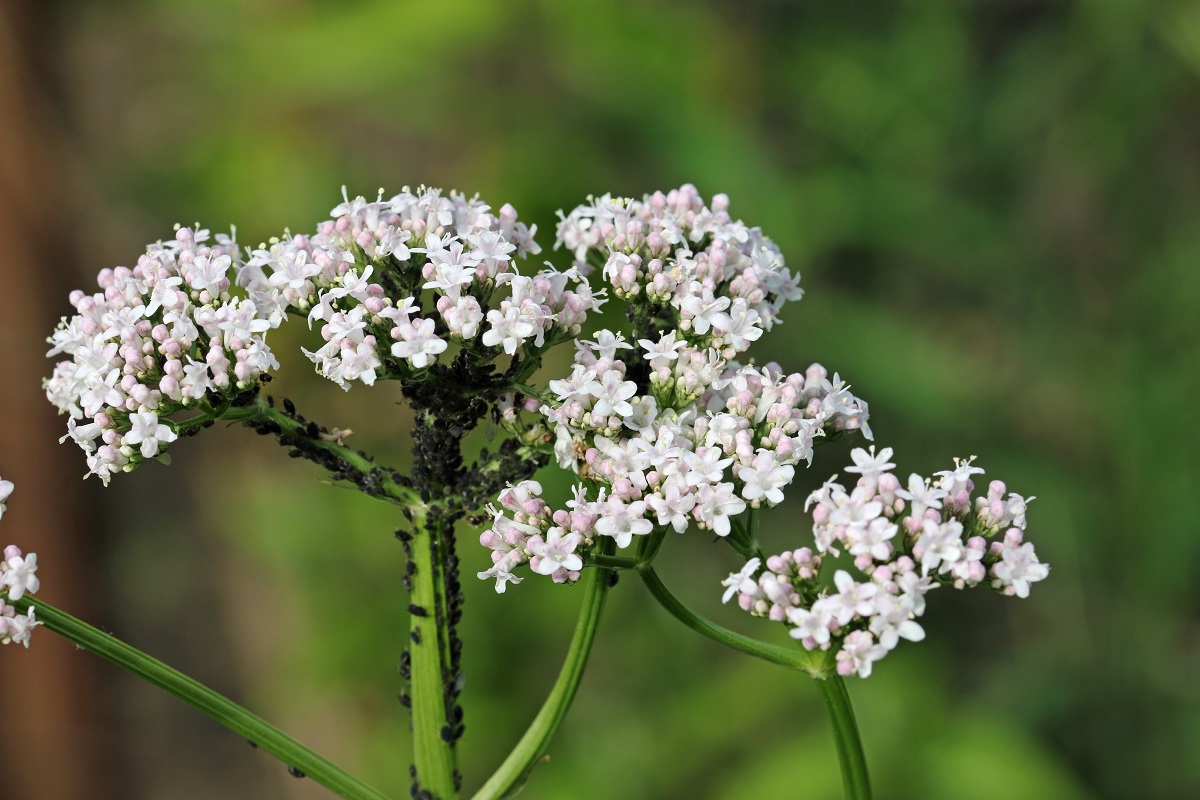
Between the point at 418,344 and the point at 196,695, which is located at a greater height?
the point at 418,344

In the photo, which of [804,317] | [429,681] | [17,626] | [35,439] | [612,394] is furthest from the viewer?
[35,439]

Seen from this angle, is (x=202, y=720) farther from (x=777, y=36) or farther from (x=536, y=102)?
(x=777, y=36)

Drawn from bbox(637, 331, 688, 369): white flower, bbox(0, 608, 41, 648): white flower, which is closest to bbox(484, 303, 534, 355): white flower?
bbox(637, 331, 688, 369): white flower

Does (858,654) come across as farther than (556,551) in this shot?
No

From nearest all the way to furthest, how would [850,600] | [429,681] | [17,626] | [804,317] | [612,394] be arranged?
[17,626] < [850,600] < [612,394] < [429,681] < [804,317]

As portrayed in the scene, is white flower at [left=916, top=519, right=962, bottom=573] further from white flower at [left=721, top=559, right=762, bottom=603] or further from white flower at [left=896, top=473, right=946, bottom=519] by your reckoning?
white flower at [left=721, top=559, right=762, bottom=603]

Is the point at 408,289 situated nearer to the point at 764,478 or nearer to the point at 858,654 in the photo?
the point at 764,478

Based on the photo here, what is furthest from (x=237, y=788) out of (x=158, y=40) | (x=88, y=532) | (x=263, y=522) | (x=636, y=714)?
(x=158, y=40)

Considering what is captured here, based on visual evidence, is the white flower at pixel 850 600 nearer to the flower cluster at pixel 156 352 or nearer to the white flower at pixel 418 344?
the white flower at pixel 418 344

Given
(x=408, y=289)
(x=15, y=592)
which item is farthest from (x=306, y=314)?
(x=15, y=592)
